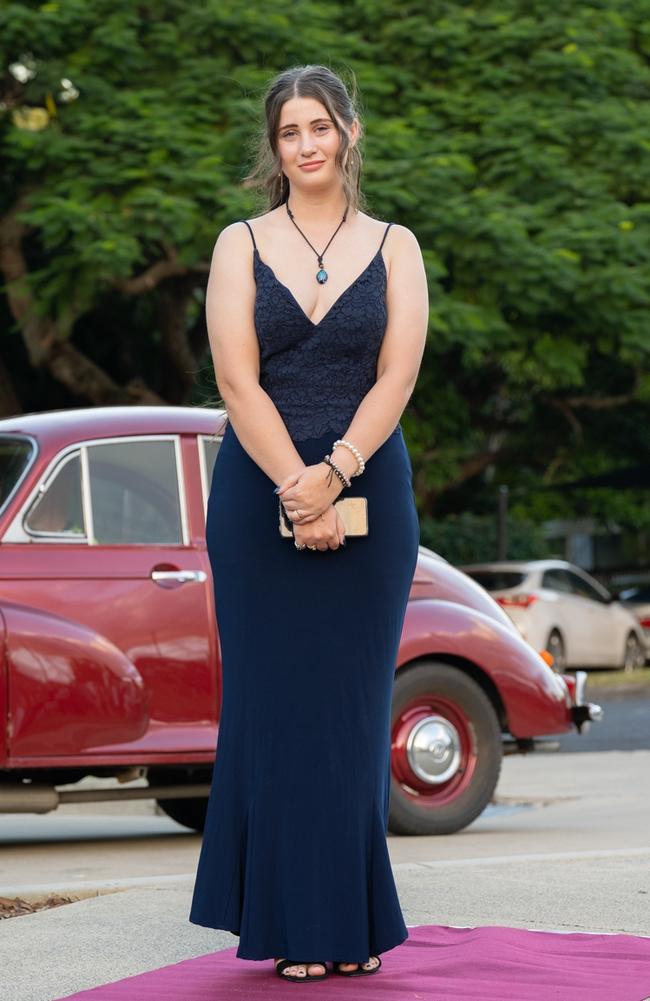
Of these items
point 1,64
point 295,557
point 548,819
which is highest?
point 1,64

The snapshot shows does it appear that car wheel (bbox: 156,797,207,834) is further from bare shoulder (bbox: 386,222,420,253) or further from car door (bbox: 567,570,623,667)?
car door (bbox: 567,570,623,667)

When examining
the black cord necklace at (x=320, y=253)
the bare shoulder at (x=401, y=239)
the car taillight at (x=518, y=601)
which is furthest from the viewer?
the car taillight at (x=518, y=601)

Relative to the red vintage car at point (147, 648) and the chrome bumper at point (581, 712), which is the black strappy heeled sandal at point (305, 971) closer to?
the red vintage car at point (147, 648)

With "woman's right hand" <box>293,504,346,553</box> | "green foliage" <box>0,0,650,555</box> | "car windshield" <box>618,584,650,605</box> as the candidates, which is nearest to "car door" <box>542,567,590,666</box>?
"green foliage" <box>0,0,650,555</box>

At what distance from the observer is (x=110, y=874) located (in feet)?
23.5

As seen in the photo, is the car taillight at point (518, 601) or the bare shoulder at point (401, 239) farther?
the car taillight at point (518, 601)

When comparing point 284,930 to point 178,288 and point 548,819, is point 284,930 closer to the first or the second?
point 548,819

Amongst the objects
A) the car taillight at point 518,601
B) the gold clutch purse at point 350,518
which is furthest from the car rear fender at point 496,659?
the car taillight at point 518,601

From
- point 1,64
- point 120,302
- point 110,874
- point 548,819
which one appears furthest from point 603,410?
point 110,874

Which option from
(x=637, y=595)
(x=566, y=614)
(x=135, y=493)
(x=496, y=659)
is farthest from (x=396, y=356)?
(x=637, y=595)

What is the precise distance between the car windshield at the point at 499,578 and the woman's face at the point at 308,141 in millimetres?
16837

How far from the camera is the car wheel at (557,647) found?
840 inches

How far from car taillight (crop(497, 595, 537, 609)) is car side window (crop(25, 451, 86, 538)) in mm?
13272

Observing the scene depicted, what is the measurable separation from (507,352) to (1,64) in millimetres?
5835
